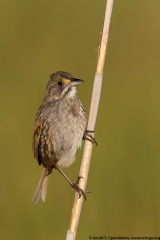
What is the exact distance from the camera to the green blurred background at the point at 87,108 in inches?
237

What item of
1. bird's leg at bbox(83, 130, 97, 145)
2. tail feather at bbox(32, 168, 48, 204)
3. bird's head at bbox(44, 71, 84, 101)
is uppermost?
bird's head at bbox(44, 71, 84, 101)

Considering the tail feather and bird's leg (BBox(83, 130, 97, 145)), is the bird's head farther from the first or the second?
the tail feather

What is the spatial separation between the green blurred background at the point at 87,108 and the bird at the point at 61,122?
0.61 m

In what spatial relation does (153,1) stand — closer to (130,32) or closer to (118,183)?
(130,32)

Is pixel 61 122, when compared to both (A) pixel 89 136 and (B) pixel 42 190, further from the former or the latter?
(B) pixel 42 190

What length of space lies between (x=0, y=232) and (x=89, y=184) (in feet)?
2.53

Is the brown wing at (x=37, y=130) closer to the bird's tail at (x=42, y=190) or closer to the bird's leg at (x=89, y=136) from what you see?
the bird's tail at (x=42, y=190)

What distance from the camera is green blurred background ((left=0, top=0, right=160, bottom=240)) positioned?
602 centimetres

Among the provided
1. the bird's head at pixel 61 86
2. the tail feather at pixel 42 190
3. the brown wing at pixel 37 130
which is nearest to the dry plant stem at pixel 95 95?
the bird's head at pixel 61 86

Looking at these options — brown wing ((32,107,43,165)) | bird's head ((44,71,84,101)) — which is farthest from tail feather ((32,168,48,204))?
bird's head ((44,71,84,101))

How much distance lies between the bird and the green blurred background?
61 centimetres

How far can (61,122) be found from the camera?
209 inches

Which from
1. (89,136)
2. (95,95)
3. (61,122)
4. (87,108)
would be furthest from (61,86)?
(87,108)

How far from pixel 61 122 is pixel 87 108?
160 centimetres
